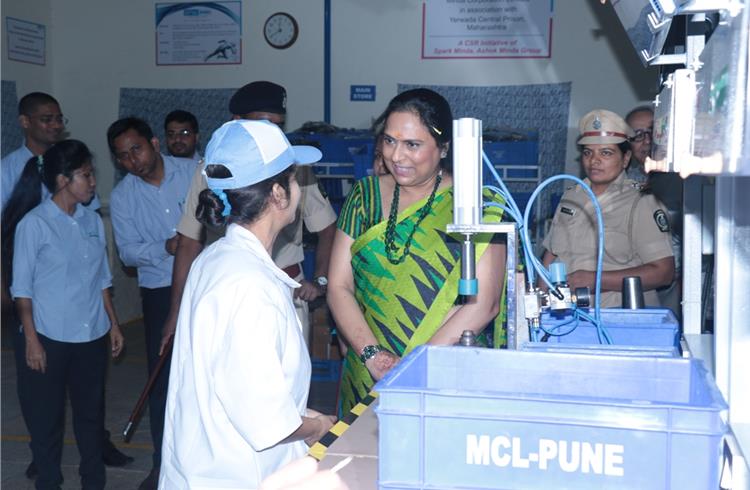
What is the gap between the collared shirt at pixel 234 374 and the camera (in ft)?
5.31

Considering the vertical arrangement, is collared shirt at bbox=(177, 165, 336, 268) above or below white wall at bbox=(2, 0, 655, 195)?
below

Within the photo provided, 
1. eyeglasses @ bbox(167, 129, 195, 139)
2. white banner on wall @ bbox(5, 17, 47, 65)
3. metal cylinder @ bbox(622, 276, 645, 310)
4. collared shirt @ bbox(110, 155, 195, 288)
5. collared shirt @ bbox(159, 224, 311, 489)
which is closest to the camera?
collared shirt @ bbox(159, 224, 311, 489)

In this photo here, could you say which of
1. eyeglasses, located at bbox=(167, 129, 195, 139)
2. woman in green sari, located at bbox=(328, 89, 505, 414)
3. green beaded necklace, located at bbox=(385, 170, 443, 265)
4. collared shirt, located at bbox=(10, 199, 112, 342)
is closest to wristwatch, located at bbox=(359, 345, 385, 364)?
woman in green sari, located at bbox=(328, 89, 505, 414)

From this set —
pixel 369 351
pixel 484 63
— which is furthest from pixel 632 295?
pixel 484 63

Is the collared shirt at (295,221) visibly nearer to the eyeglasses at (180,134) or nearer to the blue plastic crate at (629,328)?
the eyeglasses at (180,134)

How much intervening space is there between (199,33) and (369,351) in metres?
5.39

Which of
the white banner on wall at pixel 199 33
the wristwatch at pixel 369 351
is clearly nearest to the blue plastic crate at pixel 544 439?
the wristwatch at pixel 369 351

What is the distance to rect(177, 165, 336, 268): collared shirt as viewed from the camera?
134 inches

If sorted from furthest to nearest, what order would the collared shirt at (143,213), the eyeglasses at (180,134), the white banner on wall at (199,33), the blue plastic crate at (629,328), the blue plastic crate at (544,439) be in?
the white banner on wall at (199,33)
the eyeglasses at (180,134)
the collared shirt at (143,213)
the blue plastic crate at (629,328)
the blue plastic crate at (544,439)

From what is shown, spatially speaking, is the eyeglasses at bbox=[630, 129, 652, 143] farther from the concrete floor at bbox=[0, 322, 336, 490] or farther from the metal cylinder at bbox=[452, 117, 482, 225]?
the metal cylinder at bbox=[452, 117, 482, 225]

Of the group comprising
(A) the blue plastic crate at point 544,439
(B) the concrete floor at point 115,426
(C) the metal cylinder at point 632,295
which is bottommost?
(B) the concrete floor at point 115,426

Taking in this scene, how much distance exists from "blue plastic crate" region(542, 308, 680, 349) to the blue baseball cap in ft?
2.35

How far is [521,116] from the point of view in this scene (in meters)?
6.50

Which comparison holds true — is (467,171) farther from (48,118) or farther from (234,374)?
(48,118)
